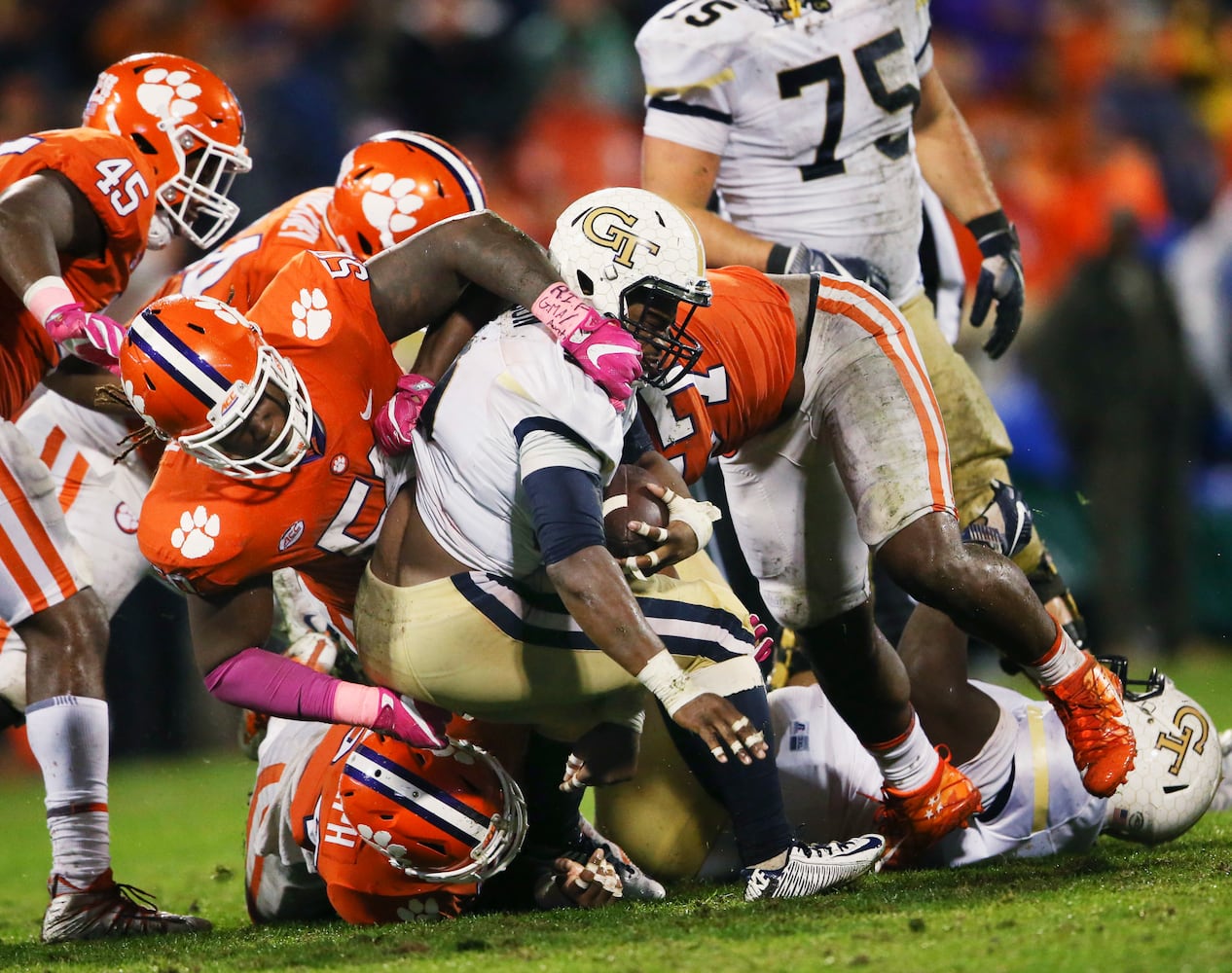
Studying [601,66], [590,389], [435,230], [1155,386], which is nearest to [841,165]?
[435,230]

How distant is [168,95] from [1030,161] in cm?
596

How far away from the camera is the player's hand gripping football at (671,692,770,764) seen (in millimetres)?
2918

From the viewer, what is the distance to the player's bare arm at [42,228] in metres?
3.73

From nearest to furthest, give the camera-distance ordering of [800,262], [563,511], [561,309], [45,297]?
1. [563,511]
2. [561,309]
3. [45,297]
4. [800,262]

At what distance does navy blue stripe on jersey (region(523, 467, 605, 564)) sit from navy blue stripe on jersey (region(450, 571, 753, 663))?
270 millimetres

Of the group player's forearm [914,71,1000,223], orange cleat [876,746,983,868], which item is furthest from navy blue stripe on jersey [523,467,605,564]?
player's forearm [914,71,1000,223]

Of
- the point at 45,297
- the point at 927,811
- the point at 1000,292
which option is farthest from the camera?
the point at 1000,292

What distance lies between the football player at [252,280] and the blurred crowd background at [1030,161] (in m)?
2.40

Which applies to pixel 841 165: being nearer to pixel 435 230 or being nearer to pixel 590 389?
pixel 435 230

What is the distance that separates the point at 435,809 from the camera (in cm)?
338

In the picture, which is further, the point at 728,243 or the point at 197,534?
the point at 728,243

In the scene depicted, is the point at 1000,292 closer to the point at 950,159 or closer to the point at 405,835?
the point at 950,159

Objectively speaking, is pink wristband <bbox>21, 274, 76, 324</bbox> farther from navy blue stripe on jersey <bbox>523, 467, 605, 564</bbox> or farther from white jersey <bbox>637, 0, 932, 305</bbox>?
white jersey <bbox>637, 0, 932, 305</bbox>

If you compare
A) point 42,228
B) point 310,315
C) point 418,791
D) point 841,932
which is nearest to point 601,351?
point 310,315
